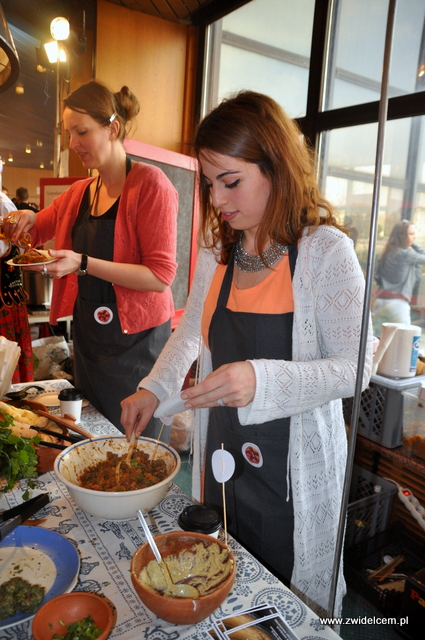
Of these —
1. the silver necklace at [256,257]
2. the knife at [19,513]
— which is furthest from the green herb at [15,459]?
the silver necklace at [256,257]

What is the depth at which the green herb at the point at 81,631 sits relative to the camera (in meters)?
0.72

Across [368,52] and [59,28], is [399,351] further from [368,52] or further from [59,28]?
[59,28]

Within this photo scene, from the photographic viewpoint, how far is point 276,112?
1258mm

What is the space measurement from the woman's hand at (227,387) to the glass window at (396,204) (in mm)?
1953

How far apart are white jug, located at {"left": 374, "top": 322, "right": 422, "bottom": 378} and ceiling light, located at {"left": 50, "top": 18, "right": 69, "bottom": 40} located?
3.20 metres

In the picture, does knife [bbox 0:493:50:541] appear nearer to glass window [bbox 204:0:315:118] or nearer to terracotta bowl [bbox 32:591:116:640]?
terracotta bowl [bbox 32:591:116:640]

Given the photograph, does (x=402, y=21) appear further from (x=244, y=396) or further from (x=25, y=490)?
(x=25, y=490)

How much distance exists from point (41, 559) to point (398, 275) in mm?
2572

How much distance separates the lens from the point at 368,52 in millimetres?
3084

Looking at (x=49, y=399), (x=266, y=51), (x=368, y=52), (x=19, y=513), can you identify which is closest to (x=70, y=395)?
(x=49, y=399)

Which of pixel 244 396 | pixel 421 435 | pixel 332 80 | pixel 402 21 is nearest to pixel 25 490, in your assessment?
pixel 244 396

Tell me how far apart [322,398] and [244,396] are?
0.21m

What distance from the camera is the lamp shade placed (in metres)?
1.34

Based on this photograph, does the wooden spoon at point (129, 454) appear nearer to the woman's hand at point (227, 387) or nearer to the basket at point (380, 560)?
the woman's hand at point (227, 387)
